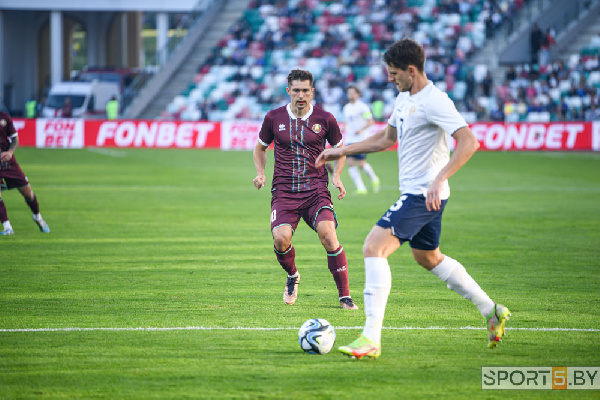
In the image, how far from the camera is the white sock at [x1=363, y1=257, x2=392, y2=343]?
19.8ft

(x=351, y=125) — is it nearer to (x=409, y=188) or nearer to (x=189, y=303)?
(x=189, y=303)

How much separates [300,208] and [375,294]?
2345 millimetres

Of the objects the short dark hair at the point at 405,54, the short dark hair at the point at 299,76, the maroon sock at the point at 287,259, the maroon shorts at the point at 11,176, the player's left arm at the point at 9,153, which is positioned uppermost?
the short dark hair at the point at 405,54

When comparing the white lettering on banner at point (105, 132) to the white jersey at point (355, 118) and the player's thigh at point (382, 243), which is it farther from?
the player's thigh at point (382, 243)

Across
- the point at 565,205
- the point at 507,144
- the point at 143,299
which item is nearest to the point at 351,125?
the point at 565,205

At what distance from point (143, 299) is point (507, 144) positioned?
28237mm

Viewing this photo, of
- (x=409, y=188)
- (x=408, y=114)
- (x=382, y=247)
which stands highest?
(x=408, y=114)

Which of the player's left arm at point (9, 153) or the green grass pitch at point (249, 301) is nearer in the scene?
the green grass pitch at point (249, 301)

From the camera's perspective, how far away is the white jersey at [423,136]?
6004mm

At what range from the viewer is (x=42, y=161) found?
28.3m

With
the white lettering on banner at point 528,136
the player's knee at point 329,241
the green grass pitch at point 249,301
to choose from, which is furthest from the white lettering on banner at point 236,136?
the player's knee at point 329,241

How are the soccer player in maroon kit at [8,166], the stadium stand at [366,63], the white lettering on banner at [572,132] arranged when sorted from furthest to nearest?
the stadium stand at [366,63] → the white lettering on banner at [572,132] → the soccer player in maroon kit at [8,166]

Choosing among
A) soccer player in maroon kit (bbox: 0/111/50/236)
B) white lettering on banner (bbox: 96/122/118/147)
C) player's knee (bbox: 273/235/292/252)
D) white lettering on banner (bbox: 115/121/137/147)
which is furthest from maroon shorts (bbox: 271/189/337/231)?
white lettering on banner (bbox: 96/122/118/147)

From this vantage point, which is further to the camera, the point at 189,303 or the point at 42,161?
the point at 42,161
